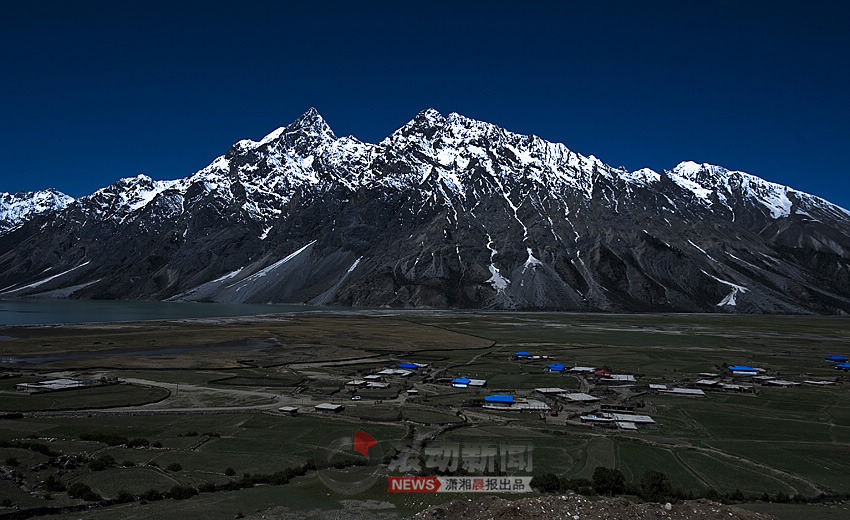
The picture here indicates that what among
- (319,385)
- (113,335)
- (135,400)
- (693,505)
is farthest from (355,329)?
(693,505)

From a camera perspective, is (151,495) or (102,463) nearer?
(151,495)

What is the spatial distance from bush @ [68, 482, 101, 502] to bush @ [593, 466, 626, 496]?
1059 inches

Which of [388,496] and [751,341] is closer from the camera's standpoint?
[388,496]

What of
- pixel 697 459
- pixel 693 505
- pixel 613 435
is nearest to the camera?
pixel 693 505

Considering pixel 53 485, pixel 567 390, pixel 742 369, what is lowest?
pixel 567 390

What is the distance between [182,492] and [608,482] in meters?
23.6

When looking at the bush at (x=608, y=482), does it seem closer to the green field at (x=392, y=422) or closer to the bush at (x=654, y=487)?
the bush at (x=654, y=487)

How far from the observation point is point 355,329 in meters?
144

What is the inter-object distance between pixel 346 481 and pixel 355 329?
109 m

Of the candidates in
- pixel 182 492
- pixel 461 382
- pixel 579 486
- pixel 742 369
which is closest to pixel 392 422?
pixel 461 382

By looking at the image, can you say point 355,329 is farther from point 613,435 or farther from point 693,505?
point 693,505

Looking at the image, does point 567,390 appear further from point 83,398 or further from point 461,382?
point 83,398

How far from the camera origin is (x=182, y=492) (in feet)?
101

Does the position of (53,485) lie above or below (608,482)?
above
